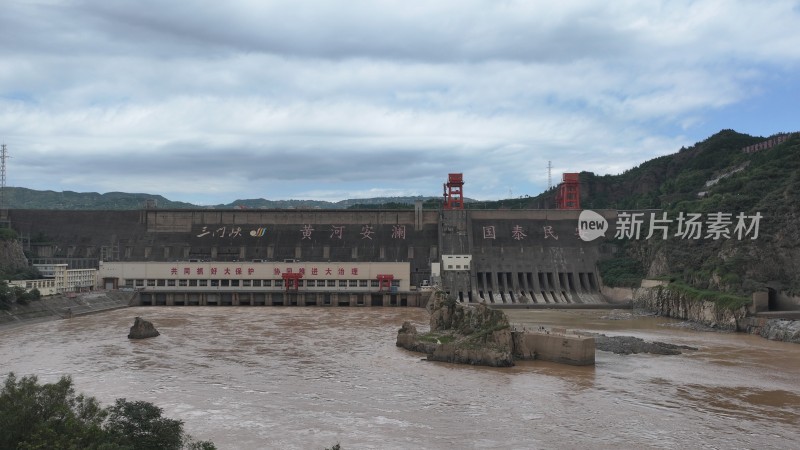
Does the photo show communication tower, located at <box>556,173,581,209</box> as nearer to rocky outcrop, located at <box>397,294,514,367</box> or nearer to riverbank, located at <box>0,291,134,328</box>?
rocky outcrop, located at <box>397,294,514,367</box>

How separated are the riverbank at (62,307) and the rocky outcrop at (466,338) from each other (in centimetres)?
2435

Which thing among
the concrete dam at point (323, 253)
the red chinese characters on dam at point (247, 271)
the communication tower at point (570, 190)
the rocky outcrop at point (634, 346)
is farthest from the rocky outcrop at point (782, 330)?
the communication tower at point (570, 190)

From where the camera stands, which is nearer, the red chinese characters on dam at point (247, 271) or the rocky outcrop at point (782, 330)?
the rocky outcrop at point (782, 330)

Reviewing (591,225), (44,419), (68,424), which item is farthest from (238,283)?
(68,424)

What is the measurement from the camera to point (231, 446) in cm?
1748

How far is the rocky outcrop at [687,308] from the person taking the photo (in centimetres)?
4134

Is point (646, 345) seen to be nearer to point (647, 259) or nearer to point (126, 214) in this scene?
point (647, 259)

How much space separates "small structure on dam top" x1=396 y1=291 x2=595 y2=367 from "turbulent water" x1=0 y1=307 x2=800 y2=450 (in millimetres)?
813

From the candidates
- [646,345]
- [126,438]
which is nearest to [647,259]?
[646,345]

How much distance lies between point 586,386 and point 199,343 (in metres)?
20.0

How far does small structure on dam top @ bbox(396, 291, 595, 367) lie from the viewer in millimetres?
29141

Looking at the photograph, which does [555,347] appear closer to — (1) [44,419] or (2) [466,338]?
(2) [466,338]

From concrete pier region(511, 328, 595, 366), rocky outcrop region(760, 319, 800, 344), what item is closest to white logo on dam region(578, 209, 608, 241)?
rocky outcrop region(760, 319, 800, 344)

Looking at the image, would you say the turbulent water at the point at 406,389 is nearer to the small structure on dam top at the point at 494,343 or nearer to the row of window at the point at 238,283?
the small structure on dam top at the point at 494,343
